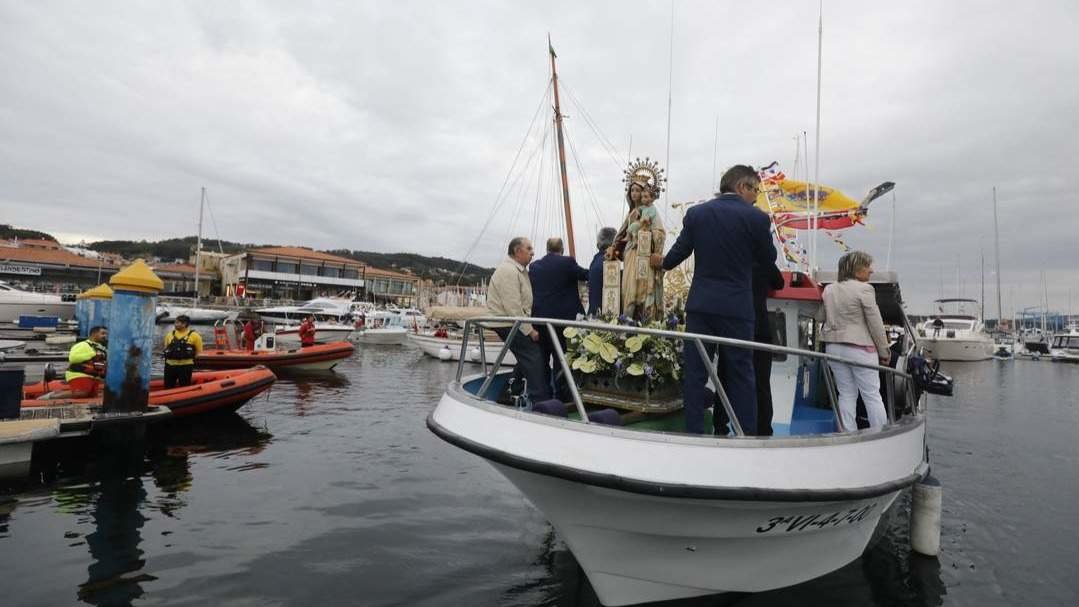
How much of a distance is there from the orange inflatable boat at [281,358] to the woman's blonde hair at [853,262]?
53.4 feet

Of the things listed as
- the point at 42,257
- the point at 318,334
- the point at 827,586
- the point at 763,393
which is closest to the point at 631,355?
the point at 763,393

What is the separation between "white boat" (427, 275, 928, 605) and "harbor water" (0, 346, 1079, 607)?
28.0 inches

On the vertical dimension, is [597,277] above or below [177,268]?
below

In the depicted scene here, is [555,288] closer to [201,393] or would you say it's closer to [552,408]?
[552,408]

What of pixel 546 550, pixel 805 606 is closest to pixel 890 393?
pixel 805 606

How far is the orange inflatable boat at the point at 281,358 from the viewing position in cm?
1617

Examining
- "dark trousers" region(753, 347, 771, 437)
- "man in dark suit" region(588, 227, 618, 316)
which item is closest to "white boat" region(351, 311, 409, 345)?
"man in dark suit" region(588, 227, 618, 316)

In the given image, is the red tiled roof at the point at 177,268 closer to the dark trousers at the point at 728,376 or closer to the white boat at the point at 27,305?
the white boat at the point at 27,305

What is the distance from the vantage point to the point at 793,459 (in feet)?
10.5

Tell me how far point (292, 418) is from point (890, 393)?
11163 mm

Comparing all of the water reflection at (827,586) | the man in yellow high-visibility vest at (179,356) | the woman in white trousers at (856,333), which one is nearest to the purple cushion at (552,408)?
the water reflection at (827,586)

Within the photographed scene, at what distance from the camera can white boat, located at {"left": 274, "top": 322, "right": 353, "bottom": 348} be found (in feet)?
108

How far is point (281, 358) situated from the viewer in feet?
61.5

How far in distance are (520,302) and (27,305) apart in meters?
46.1
